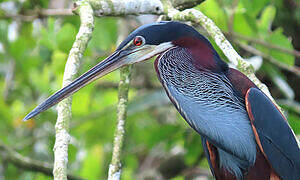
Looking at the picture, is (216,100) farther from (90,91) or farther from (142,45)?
(90,91)

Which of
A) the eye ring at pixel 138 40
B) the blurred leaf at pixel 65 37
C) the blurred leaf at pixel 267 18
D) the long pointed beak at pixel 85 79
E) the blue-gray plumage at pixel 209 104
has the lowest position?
the blue-gray plumage at pixel 209 104

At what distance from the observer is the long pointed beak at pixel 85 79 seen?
6.77ft

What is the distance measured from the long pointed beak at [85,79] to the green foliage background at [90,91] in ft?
3.92

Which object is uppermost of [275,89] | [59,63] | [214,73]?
[59,63]

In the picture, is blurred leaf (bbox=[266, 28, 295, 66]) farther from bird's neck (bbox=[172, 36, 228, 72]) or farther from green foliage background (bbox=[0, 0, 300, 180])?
bird's neck (bbox=[172, 36, 228, 72])

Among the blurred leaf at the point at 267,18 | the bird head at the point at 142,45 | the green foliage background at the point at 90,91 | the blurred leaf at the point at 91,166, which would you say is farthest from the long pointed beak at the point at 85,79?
the blurred leaf at the point at 91,166

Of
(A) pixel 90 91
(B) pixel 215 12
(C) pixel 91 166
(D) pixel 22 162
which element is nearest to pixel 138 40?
(B) pixel 215 12

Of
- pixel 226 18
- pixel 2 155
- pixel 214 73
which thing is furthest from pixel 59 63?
pixel 214 73

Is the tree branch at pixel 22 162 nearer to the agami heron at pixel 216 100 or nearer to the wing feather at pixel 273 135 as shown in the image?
the agami heron at pixel 216 100

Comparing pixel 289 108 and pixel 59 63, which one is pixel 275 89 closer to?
pixel 289 108

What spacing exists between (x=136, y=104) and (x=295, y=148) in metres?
1.59

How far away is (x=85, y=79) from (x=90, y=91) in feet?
6.67

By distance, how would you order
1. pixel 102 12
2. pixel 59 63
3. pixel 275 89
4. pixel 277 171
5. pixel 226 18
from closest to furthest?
pixel 102 12
pixel 277 171
pixel 226 18
pixel 59 63
pixel 275 89

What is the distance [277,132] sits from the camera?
8.57 ft
